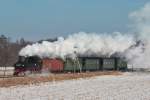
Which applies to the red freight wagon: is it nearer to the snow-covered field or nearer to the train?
the train

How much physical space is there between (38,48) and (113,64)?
22.5 m

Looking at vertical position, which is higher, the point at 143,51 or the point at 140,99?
the point at 143,51

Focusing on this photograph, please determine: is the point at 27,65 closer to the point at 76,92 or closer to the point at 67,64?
the point at 67,64

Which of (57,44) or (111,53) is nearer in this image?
(57,44)

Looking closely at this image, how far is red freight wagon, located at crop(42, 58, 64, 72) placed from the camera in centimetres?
6525

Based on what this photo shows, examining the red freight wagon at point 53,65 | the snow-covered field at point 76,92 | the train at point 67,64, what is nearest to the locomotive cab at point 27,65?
the train at point 67,64

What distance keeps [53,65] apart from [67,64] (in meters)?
4.20

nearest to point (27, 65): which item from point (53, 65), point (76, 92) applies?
point (53, 65)

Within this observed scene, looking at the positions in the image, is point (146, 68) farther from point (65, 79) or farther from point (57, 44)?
point (65, 79)

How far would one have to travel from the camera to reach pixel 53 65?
67.6 metres

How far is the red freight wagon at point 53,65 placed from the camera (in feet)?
214

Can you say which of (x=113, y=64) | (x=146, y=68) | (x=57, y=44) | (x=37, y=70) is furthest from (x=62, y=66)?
(x=146, y=68)

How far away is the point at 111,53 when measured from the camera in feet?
257

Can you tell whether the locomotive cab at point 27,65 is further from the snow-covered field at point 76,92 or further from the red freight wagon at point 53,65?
the snow-covered field at point 76,92
